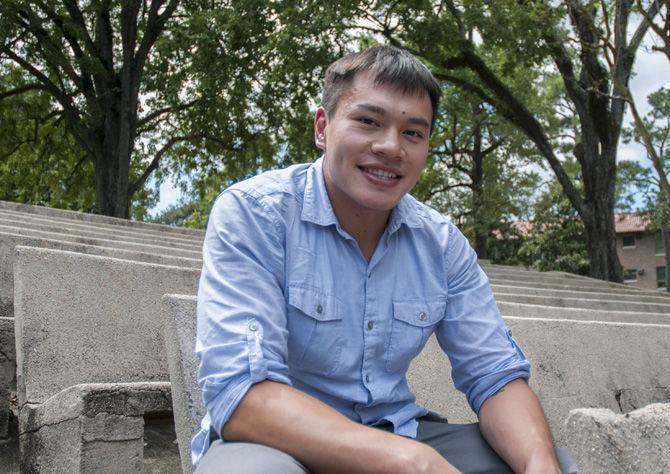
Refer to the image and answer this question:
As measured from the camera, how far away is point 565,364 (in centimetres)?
380

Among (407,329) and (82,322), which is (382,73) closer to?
(407,329)

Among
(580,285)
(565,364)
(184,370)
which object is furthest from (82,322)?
(580,285)

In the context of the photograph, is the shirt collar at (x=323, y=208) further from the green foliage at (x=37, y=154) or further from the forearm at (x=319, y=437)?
the green foliage at (x=37, y=154)

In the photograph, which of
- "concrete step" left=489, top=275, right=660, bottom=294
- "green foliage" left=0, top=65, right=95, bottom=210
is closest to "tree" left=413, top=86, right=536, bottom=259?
"green foliage" left=0, top=65, right=95, bottom=210

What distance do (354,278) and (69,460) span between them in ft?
3.41

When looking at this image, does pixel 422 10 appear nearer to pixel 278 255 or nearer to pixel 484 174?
pixel 278 255

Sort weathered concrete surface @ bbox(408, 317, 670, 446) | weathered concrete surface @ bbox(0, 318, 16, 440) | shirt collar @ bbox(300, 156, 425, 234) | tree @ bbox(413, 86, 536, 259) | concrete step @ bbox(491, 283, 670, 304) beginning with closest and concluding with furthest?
1. shirt collar @ bbox(300, 156, 425, 234)
2. weathered concrete surface @ bbox(0, 318, 16, 440)
3. weathered concrete surface @ bbox(408, 317, 670, 446)
4. concrete step @ bbox(491, 283, 670, 304)
5. tree @ bbox(413, 86, 536, 259)

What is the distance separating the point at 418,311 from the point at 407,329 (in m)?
0.07

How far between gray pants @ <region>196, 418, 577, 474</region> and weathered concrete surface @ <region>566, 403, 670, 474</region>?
1.74 feet

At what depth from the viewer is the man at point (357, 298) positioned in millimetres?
1998

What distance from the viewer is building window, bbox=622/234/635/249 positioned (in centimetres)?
5434

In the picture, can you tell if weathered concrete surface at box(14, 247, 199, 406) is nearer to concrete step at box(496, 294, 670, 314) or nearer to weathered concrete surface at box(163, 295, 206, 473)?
weathered concrete surface at box(163, 295, 206, 473)

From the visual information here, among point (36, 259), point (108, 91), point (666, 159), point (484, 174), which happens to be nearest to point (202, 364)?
point (36, 259)

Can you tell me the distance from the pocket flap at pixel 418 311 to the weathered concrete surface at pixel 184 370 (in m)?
0.63
